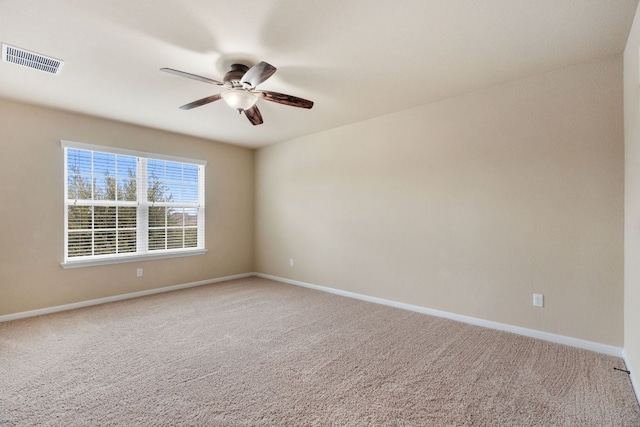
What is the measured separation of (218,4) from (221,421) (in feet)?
8.34

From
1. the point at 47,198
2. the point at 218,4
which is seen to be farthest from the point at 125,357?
the point at 218,4

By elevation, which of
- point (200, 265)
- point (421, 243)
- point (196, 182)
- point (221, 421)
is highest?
point (196, 182)

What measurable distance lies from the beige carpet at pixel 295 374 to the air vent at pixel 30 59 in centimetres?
248

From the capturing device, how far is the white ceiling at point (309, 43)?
2.01 meters

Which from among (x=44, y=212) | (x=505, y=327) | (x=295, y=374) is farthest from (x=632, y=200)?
(x=44, y=212)

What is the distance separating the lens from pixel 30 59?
258 cm

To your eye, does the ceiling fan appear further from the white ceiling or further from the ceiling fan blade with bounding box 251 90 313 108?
the white ceiling

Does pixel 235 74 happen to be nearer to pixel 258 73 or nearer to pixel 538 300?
pixel 258 73

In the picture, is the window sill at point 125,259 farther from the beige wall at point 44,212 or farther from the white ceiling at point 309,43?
the white ceiling at point 309,43

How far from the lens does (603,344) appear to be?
8.75ft

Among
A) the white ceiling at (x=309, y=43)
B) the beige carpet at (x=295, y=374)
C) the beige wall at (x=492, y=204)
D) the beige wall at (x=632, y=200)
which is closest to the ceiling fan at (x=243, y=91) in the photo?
the white ceiling at (x=309, y=43)

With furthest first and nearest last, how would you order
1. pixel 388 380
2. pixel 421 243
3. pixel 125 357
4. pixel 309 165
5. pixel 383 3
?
pixel 309 165 → pixel 421 243 → pixel 125 357 → pixel 388 380 → pixel 383 3

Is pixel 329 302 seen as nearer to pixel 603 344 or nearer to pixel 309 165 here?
pixel 309 165

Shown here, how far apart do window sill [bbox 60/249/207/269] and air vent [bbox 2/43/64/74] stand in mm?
2356
